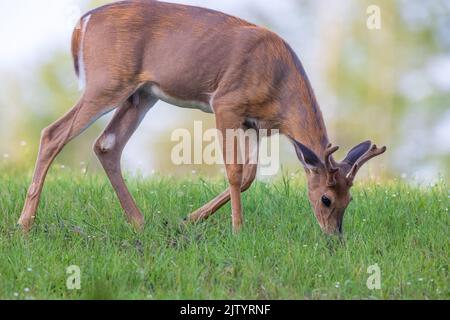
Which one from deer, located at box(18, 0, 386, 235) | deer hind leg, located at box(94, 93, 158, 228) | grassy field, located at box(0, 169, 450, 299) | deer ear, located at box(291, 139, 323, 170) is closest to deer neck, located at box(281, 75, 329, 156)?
deer, located at box(18, 0, 386, 235)

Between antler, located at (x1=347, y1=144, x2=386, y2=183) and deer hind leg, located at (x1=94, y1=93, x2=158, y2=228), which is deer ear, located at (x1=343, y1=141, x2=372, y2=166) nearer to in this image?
antler, located at (x1=347, y1=144, x2=386, y2=183)

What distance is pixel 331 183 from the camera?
282 inches

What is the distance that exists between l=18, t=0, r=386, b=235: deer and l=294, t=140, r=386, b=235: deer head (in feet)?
0.06

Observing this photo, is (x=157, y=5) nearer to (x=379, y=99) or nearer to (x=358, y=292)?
(x=358, y=292)

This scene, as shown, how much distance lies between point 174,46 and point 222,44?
35 centimetres

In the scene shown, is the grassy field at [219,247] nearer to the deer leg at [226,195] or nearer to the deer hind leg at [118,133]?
the deer leg at [226,195]

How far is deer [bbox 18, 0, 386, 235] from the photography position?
741cm

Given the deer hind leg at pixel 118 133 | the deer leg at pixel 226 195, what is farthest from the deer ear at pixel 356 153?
the deer hind leg at pixel 118 133

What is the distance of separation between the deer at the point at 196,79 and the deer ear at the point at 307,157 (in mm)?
20

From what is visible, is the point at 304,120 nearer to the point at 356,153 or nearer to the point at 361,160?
the point at 356,153

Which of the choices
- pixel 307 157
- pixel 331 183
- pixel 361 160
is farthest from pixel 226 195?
pixel 361 160

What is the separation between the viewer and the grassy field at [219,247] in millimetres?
5977

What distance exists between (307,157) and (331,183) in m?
0.25
